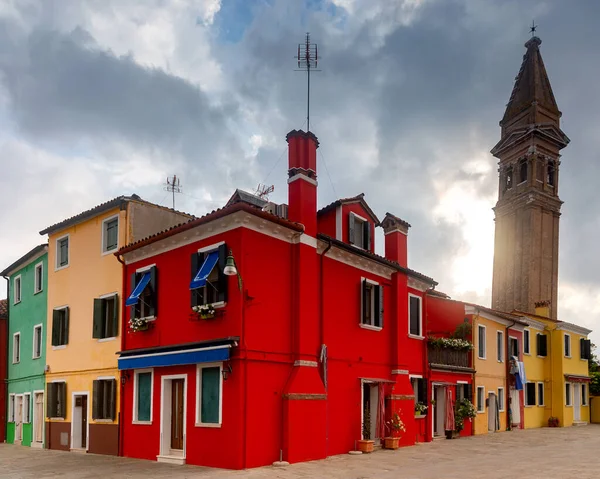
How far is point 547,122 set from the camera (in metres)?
55.7

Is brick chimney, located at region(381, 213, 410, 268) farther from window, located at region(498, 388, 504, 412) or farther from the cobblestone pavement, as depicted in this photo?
window, located at region(498, 388, 504, 412)

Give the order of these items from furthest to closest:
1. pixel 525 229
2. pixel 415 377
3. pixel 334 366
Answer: pixel 525 229 → pixel 415 377 → pixel 334 366

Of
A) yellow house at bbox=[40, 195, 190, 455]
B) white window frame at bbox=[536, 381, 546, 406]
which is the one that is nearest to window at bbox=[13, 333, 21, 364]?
yellow house at bbox=[40, 195, 190, 455]

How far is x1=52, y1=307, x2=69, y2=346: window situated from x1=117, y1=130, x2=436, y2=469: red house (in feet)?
14.9

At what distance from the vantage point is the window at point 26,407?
25125mm

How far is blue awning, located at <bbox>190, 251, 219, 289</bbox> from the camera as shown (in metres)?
15.6

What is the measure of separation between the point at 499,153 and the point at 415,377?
40.8 meters

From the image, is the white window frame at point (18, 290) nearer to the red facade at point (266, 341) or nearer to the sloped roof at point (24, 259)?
the sloped roof at point (24, 259)

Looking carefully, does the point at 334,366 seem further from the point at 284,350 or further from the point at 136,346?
the point at 136,346

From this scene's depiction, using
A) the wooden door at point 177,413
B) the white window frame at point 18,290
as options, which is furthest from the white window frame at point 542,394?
the white window frame at point 18,290

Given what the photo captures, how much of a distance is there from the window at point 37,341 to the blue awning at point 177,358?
8.27m

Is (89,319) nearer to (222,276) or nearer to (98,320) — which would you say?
(98,320)

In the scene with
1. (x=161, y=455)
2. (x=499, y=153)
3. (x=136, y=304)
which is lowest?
(x=161, y=455)

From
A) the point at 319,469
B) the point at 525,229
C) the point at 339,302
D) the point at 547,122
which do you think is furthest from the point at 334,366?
the point at 547,122
